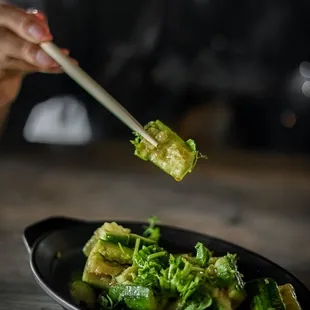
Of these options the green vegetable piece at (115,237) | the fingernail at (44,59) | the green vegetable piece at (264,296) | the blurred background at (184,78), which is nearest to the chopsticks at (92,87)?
the fingernail at (44,59)

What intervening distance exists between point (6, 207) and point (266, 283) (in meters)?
0.85

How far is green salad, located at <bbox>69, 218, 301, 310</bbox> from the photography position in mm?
932

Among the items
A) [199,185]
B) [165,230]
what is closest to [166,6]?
[199,185]

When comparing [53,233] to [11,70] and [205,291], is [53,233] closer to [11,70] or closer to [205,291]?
[205,291]

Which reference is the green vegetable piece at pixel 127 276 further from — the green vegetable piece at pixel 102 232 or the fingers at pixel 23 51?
the fingers at pixel 23 51

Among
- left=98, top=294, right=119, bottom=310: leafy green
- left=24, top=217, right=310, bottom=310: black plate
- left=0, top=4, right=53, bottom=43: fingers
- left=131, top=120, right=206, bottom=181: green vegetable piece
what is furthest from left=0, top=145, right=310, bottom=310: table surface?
left=0, top=4, right=53, bottom=43: fingers

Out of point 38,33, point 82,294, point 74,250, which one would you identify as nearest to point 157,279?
point 82,294

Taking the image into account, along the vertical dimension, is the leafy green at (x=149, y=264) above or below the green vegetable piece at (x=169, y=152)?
below

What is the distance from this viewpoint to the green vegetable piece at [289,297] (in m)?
1.01

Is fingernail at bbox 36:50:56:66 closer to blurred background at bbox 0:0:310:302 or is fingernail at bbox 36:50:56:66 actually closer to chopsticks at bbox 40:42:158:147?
chopsticks at bbox 40:42:158:147

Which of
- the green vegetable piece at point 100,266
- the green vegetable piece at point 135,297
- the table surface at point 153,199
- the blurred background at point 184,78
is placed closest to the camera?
the green vegetable piece at point 135,297

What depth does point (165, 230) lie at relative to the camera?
4.07 feet

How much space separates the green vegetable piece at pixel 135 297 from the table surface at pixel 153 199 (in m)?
0.24

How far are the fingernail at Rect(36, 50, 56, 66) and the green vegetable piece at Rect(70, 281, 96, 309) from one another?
310 millimetres
